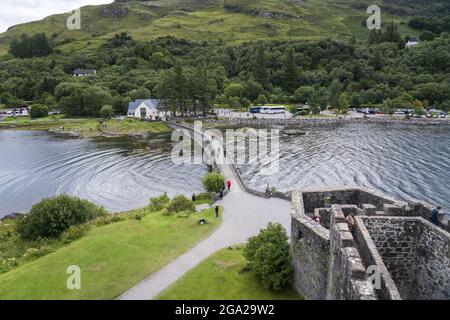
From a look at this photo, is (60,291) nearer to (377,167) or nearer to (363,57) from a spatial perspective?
(377,167)

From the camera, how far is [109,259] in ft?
91.8

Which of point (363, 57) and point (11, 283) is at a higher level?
point (363, 57)

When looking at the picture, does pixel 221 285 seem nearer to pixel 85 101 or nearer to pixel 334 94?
pixel 85 101

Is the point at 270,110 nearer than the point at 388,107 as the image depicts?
No

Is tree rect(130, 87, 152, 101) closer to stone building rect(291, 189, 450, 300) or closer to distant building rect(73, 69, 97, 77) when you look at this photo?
distant building rect(73, 69, 97, 77)

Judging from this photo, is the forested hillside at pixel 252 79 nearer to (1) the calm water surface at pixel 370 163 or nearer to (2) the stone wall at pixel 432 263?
(1) the calm water surface at pixel 370 163

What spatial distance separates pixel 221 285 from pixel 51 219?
19.4 m

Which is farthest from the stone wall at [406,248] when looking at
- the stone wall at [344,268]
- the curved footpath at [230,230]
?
the curved footpath at [230,230]

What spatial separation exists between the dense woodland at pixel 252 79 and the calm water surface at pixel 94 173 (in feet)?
129

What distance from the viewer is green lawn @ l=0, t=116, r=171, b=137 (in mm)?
109562

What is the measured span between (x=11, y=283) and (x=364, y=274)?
23.3m

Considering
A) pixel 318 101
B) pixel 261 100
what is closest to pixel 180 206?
pixel 318 101
